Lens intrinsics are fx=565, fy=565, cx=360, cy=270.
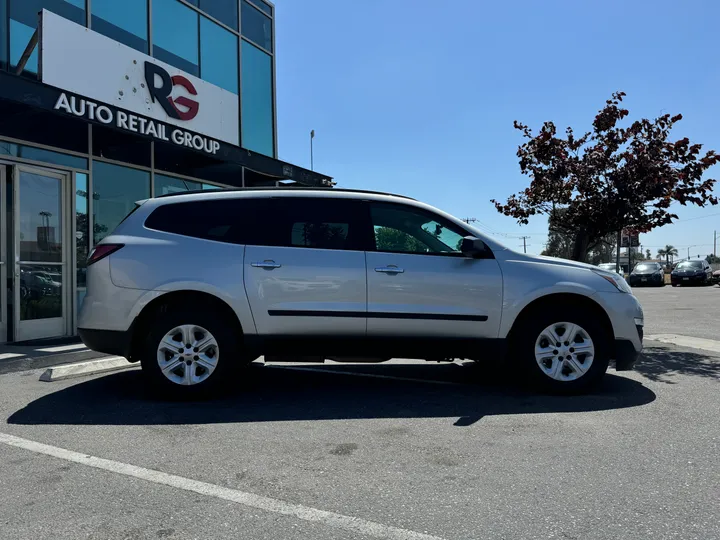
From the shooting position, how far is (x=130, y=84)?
9688 millimetres

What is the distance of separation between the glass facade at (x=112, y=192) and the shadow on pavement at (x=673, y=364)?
27.3ft

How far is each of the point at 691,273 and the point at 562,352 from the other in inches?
1234

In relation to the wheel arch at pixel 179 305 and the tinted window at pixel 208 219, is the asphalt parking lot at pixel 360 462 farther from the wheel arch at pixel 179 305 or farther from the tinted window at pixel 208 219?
the tinted window at pixel 208 219

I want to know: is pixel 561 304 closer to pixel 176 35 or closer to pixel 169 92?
pixel 169 92

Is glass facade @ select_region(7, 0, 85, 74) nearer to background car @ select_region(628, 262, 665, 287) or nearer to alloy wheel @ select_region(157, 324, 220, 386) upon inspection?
alloy wheel @ select_region(157, 324, 220, 386)

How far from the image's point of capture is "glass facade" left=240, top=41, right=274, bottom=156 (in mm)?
12953

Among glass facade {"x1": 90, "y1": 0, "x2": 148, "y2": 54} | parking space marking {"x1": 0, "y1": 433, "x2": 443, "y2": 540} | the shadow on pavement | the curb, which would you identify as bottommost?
parking space marking {"x1": 0, "y1": 433, "x2": 443, "y2": 540}

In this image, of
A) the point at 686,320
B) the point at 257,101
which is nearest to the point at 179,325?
the point at 257,101

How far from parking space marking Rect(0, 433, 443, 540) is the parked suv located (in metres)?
1.30

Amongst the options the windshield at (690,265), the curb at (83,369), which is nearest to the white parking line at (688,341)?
the curb at (83,369)

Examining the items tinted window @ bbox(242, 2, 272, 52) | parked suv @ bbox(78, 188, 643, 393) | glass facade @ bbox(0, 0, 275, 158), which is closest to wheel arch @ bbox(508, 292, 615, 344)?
parked suv @ bbox(78, 188, 643, 393)

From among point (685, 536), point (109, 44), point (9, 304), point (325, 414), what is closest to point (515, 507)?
point (685, 536)

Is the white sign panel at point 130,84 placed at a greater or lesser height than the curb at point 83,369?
greater

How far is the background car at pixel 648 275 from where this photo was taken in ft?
107
